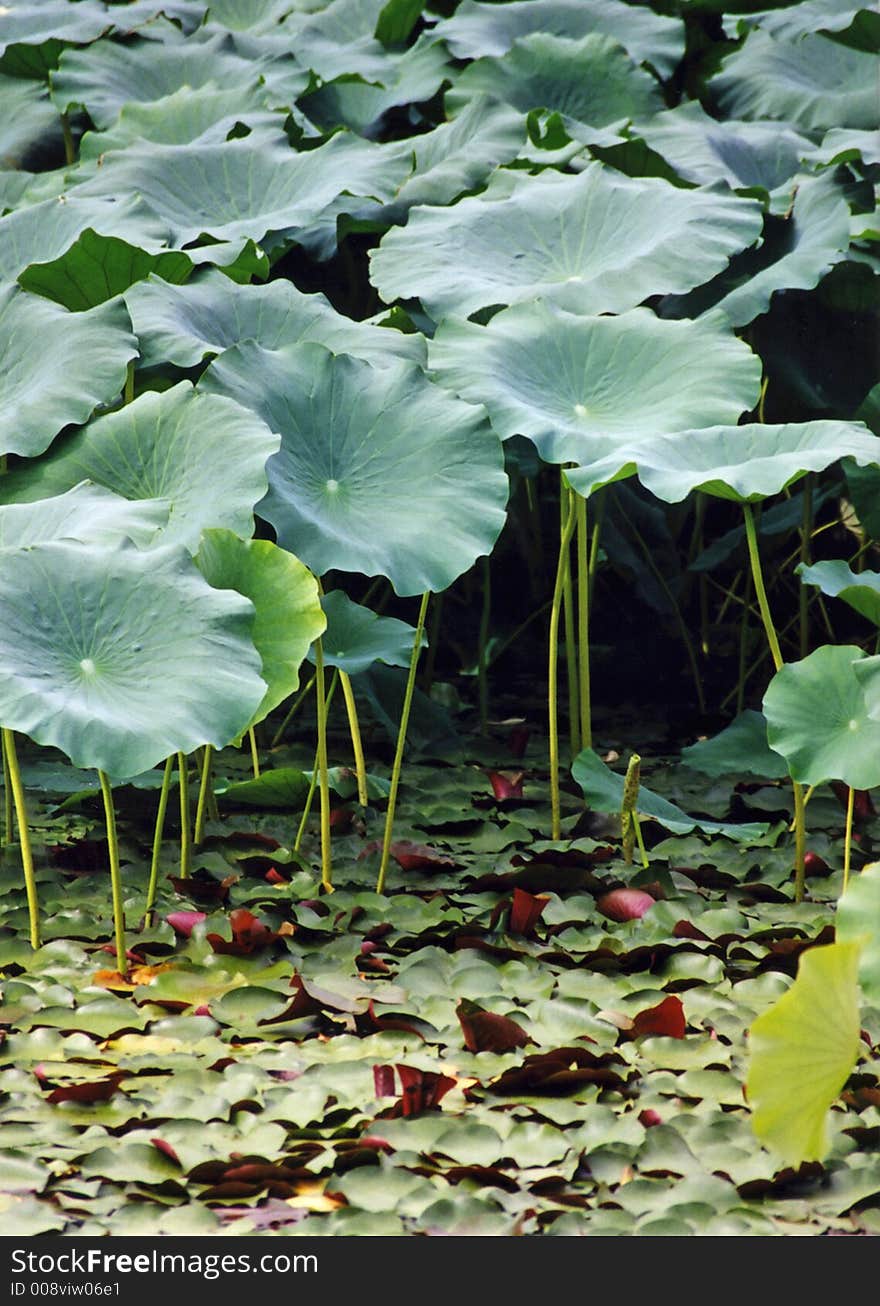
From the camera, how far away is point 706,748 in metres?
2.51

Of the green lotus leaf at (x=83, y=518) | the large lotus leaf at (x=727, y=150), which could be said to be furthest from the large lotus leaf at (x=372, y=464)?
the large lotus leaf at (x=727, y=150)

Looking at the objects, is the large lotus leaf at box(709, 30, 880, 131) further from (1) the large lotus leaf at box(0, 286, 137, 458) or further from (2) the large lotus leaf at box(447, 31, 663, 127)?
(1) the large lotus leaf at box(0, 286, 137, 458)

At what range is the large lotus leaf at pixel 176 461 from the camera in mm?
1978

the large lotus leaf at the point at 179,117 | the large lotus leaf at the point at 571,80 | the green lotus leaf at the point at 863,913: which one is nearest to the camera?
the green lotus leaf at the point at 863,913

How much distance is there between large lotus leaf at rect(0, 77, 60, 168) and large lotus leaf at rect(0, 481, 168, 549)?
6.23 ft

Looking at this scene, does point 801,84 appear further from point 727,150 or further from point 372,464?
point 372,464

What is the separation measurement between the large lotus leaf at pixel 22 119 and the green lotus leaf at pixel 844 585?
240cm

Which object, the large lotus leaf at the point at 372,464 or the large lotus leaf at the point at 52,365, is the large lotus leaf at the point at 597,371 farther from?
the large lotus leaf at the point at 52,365

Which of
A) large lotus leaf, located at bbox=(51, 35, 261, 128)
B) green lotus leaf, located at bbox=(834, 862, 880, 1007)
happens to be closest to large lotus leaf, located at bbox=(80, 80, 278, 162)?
large lotus leaf, located at bbox=(51, 35, 261, 128)

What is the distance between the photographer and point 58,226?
8.71 feet

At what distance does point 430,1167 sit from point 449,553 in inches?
34.7

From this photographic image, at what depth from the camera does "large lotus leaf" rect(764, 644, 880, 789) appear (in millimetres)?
1890

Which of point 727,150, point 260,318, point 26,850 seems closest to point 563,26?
point 727,150

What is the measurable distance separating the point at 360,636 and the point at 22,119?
2068 millimetres
